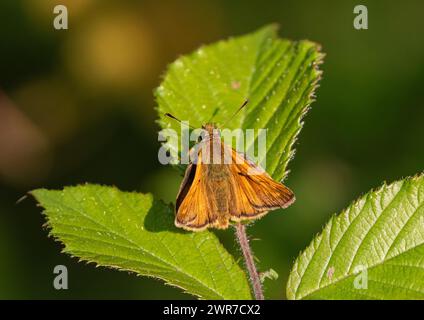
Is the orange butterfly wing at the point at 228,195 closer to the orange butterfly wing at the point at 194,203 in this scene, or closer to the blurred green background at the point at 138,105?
the orange butterfly wing at the point at 194,203

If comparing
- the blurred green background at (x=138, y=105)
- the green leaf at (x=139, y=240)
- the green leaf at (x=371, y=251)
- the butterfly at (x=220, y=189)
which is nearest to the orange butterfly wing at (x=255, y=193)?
the butterfly at (x=220, y=189)

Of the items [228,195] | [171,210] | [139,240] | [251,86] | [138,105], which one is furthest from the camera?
[138,105]

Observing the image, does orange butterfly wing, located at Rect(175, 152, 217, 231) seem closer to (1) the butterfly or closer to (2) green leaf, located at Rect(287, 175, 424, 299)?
(1) the butterfly

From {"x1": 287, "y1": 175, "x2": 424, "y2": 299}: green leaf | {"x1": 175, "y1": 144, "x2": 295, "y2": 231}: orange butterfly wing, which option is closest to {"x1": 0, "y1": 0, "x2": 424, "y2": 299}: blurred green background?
{"x1": 175, "y1": 144, "x2": 295, "y2": 231}: orange butterfly wing

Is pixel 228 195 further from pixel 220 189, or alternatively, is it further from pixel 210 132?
pixel 210 132

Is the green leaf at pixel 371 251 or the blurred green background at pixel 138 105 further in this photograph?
the blurred green background at pixel 138 105

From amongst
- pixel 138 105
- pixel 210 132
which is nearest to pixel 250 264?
pixel 210 132
